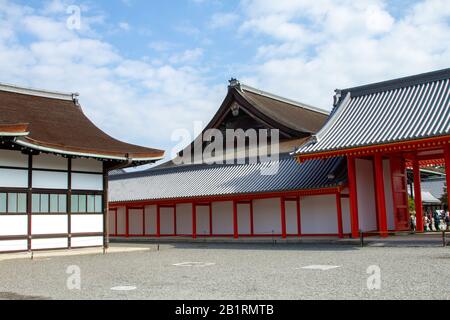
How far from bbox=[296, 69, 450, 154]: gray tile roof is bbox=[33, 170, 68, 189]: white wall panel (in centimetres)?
968

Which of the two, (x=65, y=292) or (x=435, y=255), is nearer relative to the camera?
(x=65, y=292)

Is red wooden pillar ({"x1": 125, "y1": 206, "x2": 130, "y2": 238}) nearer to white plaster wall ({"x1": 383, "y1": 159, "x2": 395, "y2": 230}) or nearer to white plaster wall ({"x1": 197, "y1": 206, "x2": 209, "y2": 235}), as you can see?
white plaster wall ({"x1": 197, "y1": 206, "x2": 209, "y2": 235})

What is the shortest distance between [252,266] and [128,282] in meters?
3.93

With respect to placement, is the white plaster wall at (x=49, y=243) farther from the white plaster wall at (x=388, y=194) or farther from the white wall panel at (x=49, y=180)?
the white plaster wall at (x=388, y=194)

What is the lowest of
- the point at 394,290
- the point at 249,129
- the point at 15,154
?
the point at 394,290

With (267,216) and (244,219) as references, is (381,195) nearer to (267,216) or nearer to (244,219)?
(267,216)

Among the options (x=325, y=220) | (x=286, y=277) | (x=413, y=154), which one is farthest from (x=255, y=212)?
(x=286, y=277)

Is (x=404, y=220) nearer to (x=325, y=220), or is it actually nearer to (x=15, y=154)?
(x=325, y=220)

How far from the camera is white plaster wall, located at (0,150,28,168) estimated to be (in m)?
18.6

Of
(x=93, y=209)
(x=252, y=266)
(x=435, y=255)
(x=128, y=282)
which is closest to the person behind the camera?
(x=128, y=282)

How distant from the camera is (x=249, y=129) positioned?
108 feet

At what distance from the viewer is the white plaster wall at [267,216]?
86.7 ft

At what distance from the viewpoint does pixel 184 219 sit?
30516mm

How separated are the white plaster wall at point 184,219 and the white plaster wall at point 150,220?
2020mm
